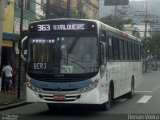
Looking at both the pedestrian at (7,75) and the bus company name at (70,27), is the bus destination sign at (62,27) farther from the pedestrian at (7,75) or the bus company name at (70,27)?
the pedestrian at (7,75)

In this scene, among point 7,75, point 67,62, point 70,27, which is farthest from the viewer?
point 7,75

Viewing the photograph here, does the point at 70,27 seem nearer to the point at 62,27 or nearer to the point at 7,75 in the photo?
the point at 62,27

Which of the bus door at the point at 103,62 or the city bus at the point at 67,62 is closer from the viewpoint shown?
the city bus at the point at 67,62

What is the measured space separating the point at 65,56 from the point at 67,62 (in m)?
0.21

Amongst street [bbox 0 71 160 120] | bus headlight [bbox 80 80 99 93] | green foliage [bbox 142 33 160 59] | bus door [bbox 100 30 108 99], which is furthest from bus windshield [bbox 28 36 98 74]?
green foliage [bbox 142 33 160 59]

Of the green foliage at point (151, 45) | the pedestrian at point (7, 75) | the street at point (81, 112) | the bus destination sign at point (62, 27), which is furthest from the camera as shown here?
the green foliage at point (151, 45)

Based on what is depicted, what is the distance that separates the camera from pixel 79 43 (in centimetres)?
1520

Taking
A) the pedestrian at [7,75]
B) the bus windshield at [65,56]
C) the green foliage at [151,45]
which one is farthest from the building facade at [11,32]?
the green foliage at [151,45]

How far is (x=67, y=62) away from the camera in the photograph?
15.0 metres

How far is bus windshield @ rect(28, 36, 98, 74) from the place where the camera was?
1498 centimetres

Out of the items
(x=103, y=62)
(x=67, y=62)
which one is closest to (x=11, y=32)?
(x=103, y=62)

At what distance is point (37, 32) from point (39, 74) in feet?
4.57

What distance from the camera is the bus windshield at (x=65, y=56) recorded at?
15.0 m

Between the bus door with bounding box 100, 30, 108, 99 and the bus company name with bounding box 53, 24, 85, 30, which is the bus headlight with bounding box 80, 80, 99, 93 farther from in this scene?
the bus company name with bounding box 53, 24, 85, 30
